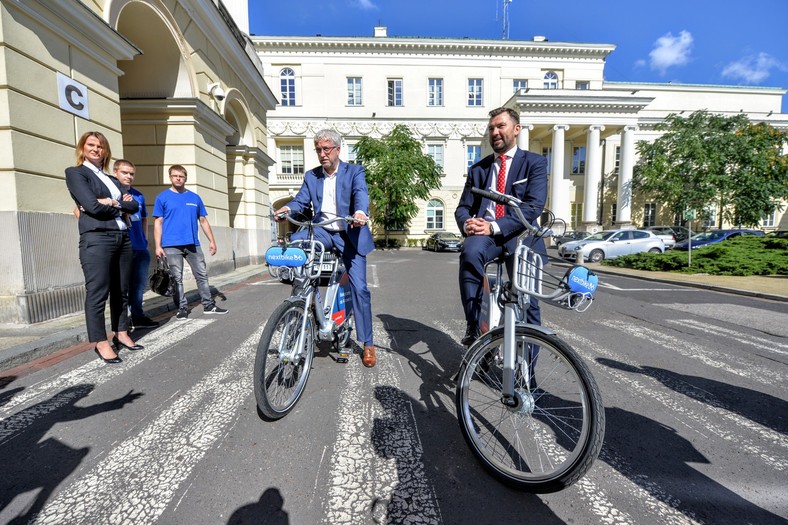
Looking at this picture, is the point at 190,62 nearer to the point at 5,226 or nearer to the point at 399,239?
the point at 5,226

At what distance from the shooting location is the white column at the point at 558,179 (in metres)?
30.1

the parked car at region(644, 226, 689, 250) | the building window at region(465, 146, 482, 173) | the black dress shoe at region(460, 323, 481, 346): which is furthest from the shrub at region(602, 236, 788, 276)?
the building window at region(465, 146, 482, 173)

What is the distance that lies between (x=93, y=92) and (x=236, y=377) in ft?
19.7

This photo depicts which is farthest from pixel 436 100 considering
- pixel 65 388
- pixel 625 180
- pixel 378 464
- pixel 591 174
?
pixel 378 464

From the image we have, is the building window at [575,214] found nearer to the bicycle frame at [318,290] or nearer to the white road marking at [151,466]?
the bicycle frame at [318,290]

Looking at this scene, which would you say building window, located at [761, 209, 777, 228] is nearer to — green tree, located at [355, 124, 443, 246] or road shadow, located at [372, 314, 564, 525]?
green tree, located at [355, 124, 443, 246]

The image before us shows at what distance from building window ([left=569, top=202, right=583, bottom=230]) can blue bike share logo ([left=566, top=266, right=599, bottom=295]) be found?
3682 centimetres

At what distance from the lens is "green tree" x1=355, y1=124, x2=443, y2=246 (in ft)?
89.9

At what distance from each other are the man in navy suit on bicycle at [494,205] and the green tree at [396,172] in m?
24.7

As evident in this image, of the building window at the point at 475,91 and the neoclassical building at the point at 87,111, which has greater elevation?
the building window at the point at 475,91

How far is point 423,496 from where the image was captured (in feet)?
5.65

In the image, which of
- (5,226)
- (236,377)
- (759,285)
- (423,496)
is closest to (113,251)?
(236,377)

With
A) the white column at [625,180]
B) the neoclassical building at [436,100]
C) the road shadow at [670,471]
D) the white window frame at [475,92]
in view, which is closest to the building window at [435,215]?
the neoclassical building at [436,100]

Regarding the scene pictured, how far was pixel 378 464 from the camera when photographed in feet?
6.42
